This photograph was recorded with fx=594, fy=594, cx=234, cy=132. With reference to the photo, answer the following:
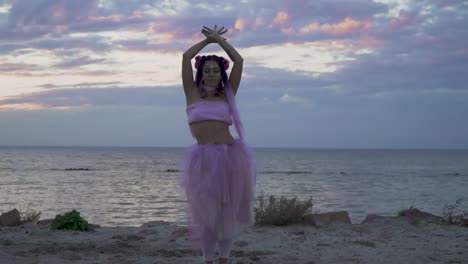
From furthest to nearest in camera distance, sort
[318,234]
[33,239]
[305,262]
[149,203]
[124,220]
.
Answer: [149,203] → [124,220] → [318,234] → [33,239] → [305,262]

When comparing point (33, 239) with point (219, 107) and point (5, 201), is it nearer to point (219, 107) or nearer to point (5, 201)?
point (219, 107)

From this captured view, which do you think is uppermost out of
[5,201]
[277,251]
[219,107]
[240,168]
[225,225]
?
[219,107]

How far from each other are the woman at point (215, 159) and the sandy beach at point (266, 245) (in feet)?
4.36

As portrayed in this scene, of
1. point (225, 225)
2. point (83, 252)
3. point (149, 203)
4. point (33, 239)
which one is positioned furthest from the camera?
point (149, 203)

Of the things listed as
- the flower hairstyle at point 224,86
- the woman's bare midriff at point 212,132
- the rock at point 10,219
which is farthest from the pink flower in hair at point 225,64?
the rock at point 10,219

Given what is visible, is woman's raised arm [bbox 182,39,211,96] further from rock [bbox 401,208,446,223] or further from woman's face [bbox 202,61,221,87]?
rock [bbox 401,208,446,223]

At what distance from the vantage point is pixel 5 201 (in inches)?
891

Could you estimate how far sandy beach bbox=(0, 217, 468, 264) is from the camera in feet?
21.2

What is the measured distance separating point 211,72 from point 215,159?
2.55 feet

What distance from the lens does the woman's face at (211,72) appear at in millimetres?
5203

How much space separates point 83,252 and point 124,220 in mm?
9263

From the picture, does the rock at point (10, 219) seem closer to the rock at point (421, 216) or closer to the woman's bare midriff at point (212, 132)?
the woman's bare midriff at point (212, 132)

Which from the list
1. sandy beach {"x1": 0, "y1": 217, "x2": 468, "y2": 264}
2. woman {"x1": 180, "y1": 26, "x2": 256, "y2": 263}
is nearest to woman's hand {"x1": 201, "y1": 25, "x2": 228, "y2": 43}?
woman {"x1": 180, "y1": 26, "x2": 256, "y2": 263}

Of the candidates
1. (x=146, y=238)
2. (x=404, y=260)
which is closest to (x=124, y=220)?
(x=146, y=238)
